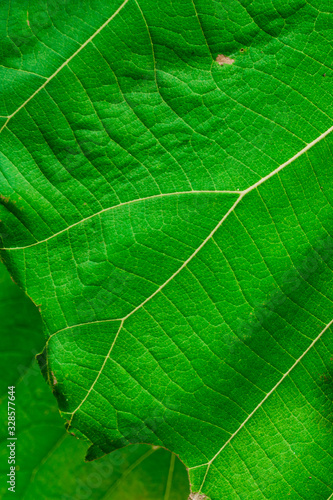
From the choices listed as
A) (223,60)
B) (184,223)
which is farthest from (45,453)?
(223,60)

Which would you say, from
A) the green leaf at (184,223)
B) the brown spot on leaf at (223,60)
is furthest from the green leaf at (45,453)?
the brown spot on leaf at (223,60)

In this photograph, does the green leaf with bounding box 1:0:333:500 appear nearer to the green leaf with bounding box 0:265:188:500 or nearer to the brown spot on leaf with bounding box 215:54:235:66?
the brown spot on leaf with bounding box 215:54:235:66

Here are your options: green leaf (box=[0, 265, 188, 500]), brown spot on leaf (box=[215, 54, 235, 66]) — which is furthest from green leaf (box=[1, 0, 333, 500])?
green leaf (box=[0, 265, 188, 500])

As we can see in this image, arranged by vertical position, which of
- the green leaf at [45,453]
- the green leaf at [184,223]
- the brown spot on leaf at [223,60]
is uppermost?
the brown spot on leaf at [223,60]

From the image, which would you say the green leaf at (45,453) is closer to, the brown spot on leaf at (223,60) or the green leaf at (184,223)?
the green leaf at (184,223)

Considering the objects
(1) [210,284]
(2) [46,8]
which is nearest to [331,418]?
(1) [210,284]
